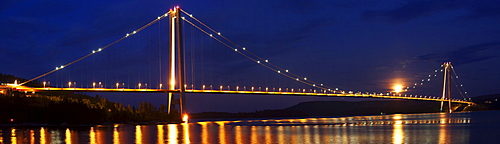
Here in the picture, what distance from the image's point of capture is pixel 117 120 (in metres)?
62.4

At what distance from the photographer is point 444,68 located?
127438 millimetres

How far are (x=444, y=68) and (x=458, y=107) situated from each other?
1033 cm

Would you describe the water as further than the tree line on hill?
No

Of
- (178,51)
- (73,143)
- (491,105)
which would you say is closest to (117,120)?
(178,51)

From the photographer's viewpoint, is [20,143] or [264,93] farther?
[264,93]

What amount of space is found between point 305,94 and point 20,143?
163 feet

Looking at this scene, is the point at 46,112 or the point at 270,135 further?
the point at 46,112

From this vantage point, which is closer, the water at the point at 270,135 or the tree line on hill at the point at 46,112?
the water at the point at 270,135

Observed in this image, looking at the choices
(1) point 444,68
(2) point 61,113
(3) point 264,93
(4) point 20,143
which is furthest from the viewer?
(1) point 444,68

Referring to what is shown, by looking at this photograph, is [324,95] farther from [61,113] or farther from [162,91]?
[61,113]

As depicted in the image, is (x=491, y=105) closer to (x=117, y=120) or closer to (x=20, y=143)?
(x=117, y=120)

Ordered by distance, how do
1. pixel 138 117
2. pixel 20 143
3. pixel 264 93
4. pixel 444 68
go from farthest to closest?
pixel 444 68 → pixel 264 93 → pixel 138 117 → pixel 20 143

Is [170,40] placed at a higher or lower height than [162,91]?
higher

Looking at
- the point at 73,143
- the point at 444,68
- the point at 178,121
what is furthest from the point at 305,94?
the point at 444,68
